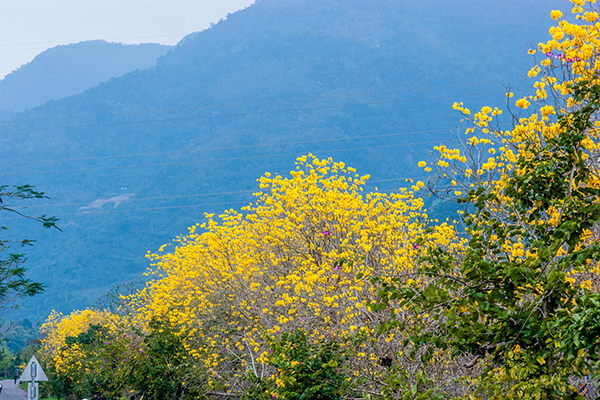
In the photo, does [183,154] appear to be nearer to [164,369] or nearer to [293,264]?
[164,369]

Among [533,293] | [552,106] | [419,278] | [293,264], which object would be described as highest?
[293,264]

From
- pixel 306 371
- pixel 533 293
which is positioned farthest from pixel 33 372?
pixel 533 293

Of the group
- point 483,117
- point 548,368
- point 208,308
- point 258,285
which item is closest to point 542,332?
point 548,368

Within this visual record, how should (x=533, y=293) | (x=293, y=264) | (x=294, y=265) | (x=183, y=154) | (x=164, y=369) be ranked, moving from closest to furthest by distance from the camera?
(x=533, y=293) < (x=293, y=264) < (x=294, y=265) < (x=164, y=369) < (x=183, y=154)

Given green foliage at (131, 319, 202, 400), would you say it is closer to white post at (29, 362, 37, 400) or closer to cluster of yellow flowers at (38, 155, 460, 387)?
cluster of yellow flowers at (38, 155, 460, 387)

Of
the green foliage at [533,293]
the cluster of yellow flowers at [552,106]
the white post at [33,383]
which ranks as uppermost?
the white post at [33,383]

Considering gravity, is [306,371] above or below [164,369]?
below

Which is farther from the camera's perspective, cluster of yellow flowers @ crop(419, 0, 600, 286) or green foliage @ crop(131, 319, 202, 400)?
green foliage @ crop(131, 319, 202, 400)

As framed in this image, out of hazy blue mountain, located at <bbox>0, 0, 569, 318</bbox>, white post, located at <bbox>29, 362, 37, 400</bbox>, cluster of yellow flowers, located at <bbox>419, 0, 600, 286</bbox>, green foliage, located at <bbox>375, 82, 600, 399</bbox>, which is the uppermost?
hazy blue mountain, located at <bbox>0, 0, 569, 318</bbox>

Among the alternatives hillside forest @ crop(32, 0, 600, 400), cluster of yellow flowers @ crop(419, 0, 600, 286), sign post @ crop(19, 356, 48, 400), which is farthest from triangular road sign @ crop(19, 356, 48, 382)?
cluster of yellow flowers @ crop(419, 0, 600, 286)

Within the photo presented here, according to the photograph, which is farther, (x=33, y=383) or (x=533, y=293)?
(x=33, y=383)

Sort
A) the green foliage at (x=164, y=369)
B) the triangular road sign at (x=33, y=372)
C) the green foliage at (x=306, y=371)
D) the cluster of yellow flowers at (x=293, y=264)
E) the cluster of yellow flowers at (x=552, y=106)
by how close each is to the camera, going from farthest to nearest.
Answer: the green foliage at (x=164, y=369), the triangular road sign at (x=33, y=372), the cluster of yellow flowers at (x=293, y=264), the green foliage at (x=306, y=371), the cluster of yellow flowers at (x=552, y=106)

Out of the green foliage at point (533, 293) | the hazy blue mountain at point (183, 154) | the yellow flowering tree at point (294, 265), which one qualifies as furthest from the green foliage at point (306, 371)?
the hazy blue mountain at point (183, 154)

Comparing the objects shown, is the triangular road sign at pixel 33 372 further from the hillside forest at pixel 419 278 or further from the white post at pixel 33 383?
the hillside forest at pixel 419 278
